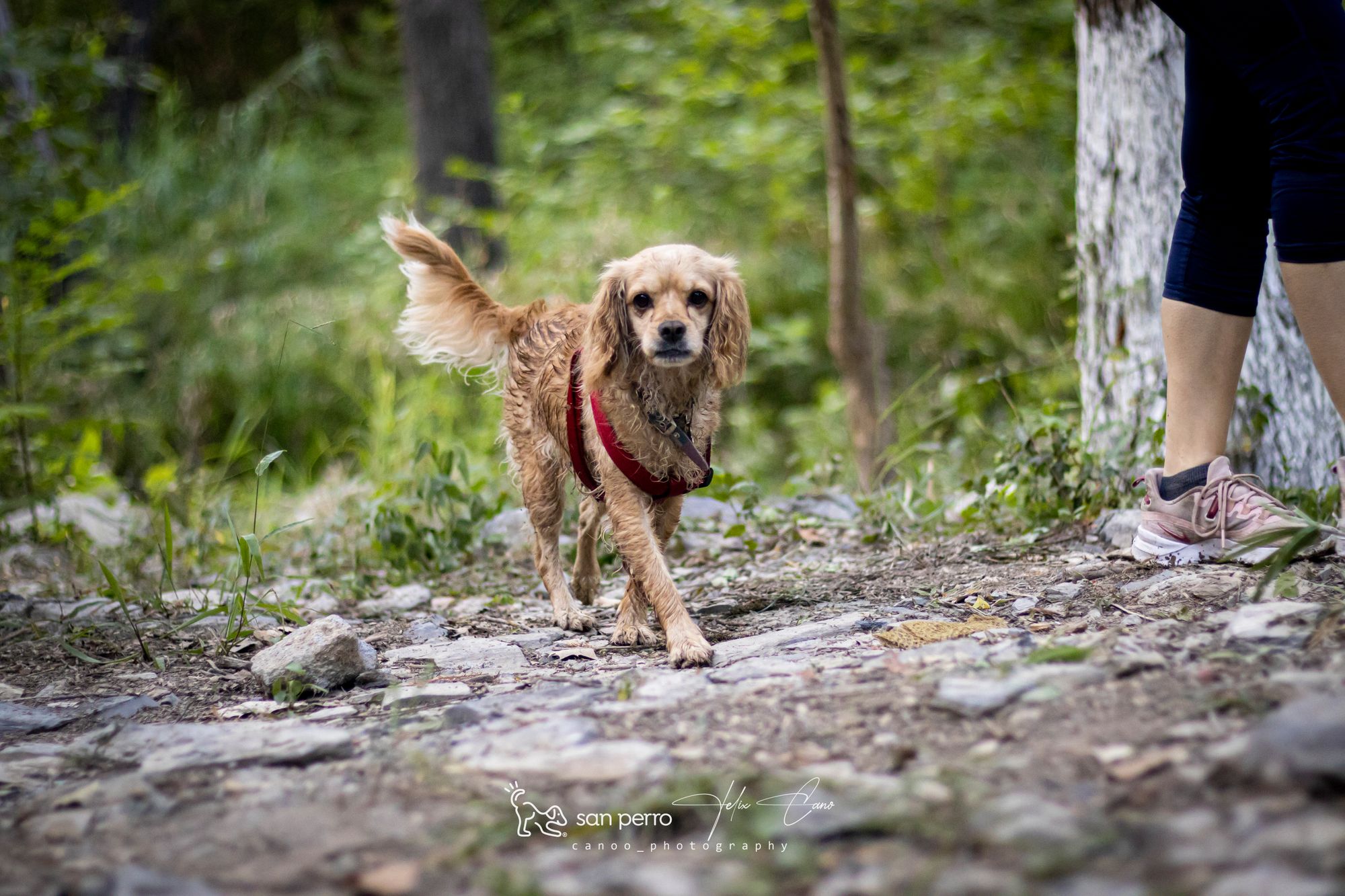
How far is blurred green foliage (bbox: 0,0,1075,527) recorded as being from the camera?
5391mm

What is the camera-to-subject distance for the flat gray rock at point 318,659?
2.47 m

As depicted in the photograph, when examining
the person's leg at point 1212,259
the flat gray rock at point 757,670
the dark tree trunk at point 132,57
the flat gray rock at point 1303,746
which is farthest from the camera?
the dark tree trunk at point 132,57

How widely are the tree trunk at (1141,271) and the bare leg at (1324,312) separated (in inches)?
30.8

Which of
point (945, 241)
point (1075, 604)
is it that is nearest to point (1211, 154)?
point (1075, 604)

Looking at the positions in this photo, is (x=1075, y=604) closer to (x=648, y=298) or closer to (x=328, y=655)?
(x=648, y=298)

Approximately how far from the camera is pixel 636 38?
838 cm

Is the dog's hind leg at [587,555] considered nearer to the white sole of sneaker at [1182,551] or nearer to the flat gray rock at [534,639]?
the flat gray rock at [534,639]

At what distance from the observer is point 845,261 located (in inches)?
200

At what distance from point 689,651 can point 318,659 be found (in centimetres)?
86

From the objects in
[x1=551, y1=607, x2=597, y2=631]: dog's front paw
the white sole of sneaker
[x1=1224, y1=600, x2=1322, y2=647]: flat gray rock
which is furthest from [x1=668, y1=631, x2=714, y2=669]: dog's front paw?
the white sole of sneaker

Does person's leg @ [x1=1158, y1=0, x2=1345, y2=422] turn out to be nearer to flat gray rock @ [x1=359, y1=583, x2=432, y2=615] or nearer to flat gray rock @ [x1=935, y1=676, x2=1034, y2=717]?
flat gray rock @ [x1=935, y1=676, x2=1034, y2=717]

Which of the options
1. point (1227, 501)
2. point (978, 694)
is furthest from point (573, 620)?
point (1227, 501)
